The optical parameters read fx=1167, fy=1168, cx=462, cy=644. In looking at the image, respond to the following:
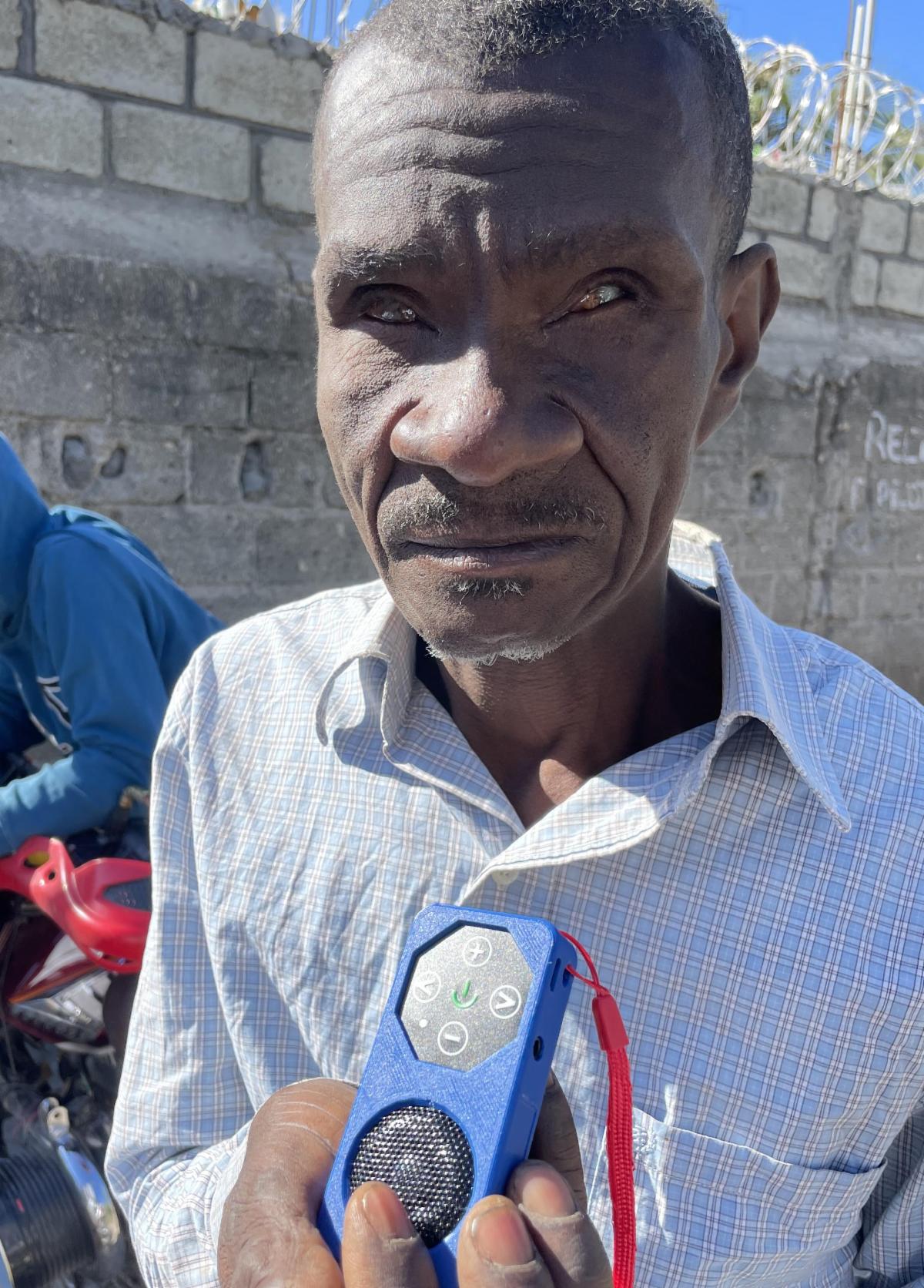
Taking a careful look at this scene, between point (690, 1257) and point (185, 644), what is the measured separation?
1783 mm

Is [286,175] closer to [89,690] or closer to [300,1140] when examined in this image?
[89,690]

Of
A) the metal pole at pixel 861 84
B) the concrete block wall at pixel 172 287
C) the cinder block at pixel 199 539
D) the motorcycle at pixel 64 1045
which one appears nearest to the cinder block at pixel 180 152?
the concrete block wall at pixel 172 287

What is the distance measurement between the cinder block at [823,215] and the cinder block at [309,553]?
303 cm

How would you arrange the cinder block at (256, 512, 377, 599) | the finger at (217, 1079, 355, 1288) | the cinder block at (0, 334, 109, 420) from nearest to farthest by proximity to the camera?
1. the finger at (217, 1079, 355, 1288)
2. the cinder block at (0, 334, 109, 420)
3. the cinder block at (256, 512, 377, 599)

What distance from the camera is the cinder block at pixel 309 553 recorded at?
4.23 m

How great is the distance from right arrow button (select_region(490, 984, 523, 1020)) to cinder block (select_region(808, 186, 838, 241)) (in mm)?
5679

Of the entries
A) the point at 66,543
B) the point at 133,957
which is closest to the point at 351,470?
the point at 133,957

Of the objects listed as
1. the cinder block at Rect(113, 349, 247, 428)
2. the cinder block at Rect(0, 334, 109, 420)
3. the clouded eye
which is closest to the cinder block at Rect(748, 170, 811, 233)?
the cinder block at Rect(113, 349, 247, 428)

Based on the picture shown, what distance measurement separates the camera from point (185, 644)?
2.58 meters

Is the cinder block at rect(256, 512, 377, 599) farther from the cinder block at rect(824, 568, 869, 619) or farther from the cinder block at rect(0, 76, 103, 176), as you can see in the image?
the cinder block at rect(824, 568, 869, 619)

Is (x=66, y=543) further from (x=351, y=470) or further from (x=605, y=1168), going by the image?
(x=605, y=1168)

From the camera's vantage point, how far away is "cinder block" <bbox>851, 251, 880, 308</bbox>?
6055 mm

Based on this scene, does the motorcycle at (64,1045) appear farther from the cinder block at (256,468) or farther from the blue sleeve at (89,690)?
the cinder block at (256,468)

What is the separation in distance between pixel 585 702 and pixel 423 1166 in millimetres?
600
